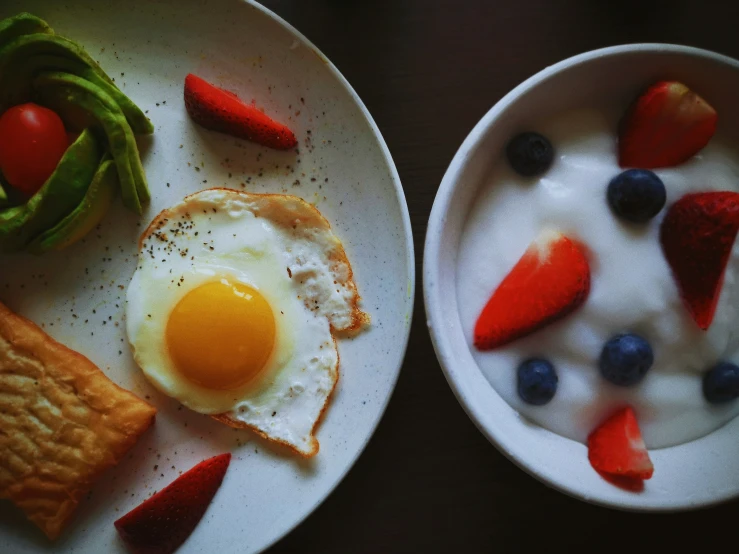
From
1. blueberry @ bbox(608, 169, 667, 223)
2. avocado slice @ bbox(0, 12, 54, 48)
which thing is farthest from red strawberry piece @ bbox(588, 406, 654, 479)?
avocado slice @ bbox(0, 12, 54, 48)

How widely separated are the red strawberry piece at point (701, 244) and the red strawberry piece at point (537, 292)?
0.55ft

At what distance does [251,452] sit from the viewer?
141 centimetres

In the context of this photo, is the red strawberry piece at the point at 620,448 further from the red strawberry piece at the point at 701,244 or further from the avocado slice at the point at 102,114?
the avocado slice at the point at 102,114

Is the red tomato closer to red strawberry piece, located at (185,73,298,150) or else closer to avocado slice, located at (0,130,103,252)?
avocado slice, located at (0,130,103,252)

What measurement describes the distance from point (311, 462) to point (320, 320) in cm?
31

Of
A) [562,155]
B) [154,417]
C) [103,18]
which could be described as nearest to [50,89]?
[103,18]

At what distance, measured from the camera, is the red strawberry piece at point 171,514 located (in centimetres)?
135

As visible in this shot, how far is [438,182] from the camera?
4.87ft

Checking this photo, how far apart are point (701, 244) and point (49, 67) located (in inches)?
55.2

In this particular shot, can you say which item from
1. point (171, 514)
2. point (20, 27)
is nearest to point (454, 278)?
point (171, 514)

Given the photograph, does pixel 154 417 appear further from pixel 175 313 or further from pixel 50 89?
pixel 50 89

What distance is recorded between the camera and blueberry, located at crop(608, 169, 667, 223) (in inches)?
45.4

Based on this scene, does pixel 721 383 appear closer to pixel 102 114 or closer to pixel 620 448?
pixel 620 448

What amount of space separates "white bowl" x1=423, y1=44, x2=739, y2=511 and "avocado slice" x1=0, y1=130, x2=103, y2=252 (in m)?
0.79
